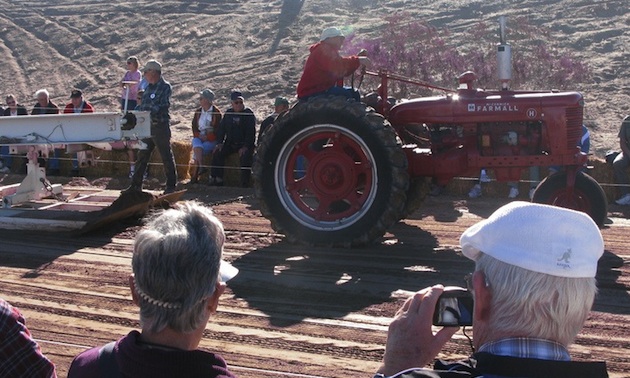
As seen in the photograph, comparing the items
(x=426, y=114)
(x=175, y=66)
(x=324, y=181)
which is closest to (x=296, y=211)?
(x=324, y=181)

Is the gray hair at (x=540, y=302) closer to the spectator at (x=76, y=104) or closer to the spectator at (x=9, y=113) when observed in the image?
the spectator at (x=76, y=104)

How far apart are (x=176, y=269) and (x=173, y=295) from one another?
0.08 m

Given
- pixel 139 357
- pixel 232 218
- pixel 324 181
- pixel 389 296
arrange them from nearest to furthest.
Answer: pixel 139 357 → pixel 389 296 → pixel 324 181 → pixel 232 218

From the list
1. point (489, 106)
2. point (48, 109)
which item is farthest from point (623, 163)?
point (48, 109)

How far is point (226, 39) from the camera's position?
28.3 metres

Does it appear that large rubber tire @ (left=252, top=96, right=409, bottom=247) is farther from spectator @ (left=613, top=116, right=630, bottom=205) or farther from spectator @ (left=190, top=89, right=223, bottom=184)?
spectator @ (left=190, top=89, right=223, bottom=184)

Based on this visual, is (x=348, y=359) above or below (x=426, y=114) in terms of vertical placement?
below

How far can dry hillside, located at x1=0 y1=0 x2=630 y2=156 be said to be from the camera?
22875mm

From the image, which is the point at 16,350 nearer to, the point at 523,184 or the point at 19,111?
the point at 523,184

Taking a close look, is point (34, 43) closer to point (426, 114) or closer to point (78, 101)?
point (78, 101)

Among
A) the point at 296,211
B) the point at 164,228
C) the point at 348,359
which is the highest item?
the point at 164,228

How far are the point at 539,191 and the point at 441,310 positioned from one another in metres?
5.66

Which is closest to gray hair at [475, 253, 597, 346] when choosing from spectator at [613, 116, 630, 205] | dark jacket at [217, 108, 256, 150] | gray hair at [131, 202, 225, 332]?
gray hair at [131, 202, 225, 332]

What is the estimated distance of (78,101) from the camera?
13.7 m
